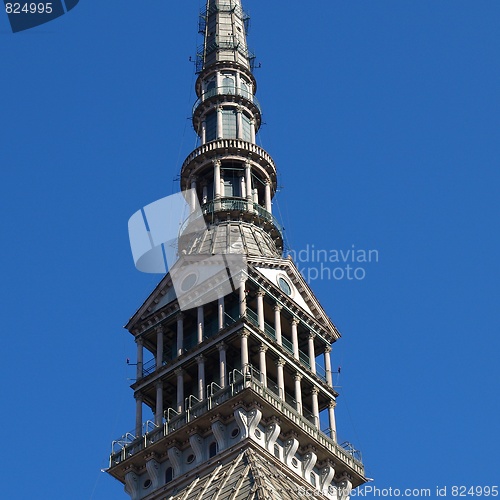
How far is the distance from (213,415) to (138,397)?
905 cm

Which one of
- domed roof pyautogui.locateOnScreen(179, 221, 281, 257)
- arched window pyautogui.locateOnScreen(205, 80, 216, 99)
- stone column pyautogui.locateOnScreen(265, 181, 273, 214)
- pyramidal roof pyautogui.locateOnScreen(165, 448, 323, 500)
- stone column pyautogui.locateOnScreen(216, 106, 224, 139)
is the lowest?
pyramidal roof pyautogui.locateOnScreen(165, 448, 323, 500)

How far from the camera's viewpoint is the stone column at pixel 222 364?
91.9m

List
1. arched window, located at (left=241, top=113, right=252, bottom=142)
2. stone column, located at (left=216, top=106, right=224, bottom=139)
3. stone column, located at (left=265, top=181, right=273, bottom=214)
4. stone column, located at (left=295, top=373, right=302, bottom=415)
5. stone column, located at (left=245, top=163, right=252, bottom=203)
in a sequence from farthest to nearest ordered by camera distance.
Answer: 1. arched window, located at (left=241, top=113, right=252, bottom=142)
2. stone column, located at (left=216, top=106, right=224, bottom=139)
3. stone column, located at (left=265, top=181, right=273, bottom=214)
4. stone column, located at (left=245, top=163, right=252, bottom=203)
5. stone column, located at (left=295, top=373, right=302, bottom=415)

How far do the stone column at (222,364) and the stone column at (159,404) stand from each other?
5051 mm

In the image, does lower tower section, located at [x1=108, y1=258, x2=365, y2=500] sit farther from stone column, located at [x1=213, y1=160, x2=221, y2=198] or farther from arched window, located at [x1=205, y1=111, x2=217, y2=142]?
arched window, located at [x1=205, y1=111, x2=217, y2=142]

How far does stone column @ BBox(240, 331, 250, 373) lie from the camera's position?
91.4 m

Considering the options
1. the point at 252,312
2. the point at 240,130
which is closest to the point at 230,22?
the point at 240,130

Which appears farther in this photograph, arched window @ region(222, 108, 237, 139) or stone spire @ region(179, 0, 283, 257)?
arched window @ region(222, 108, 237, 139)

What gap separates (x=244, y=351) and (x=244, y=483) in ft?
40.8

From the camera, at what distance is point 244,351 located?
92.6 m

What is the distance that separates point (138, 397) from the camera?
319ft

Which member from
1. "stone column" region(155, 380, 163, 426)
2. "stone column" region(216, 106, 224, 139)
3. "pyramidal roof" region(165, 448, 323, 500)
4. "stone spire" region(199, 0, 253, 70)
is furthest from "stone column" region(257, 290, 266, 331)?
"stone spire" region(199, 0, 253, 70)

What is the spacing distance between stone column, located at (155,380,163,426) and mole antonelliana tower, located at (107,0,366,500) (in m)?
0.09

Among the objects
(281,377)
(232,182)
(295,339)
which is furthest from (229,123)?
(281,377)
